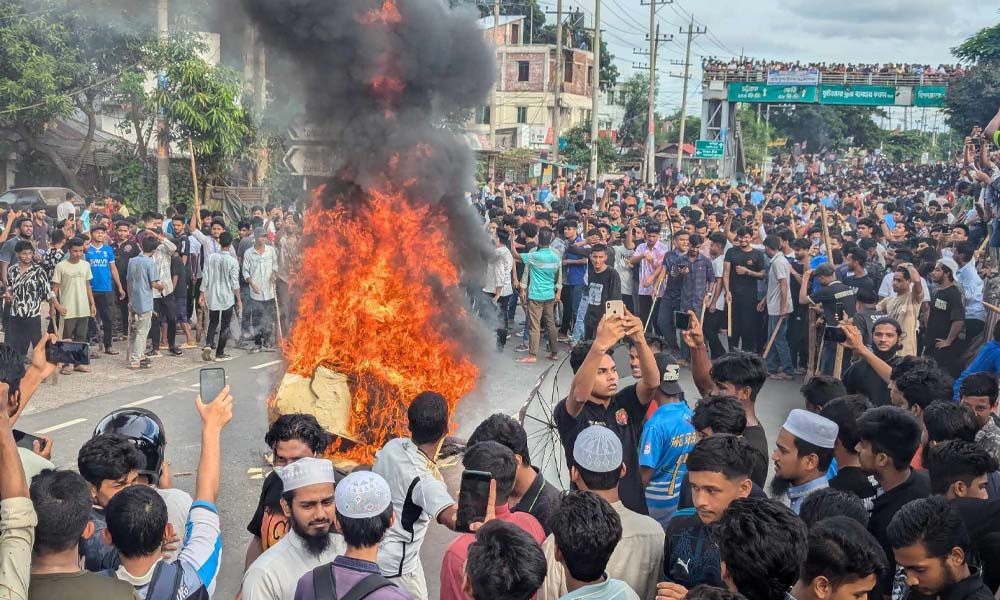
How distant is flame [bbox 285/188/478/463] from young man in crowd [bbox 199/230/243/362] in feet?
13.2

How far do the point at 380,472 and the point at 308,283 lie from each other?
4619 millimetres

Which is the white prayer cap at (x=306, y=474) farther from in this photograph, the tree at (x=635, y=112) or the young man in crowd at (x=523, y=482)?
the tree at (x=635, y=112)

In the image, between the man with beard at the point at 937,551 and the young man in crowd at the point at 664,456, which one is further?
the young man in crowd at the point at 664,456

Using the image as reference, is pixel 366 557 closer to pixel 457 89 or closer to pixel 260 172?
pixel 457 89

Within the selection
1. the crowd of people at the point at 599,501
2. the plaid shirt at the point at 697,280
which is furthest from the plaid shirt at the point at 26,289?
the plaid shirt at the point at 697,280

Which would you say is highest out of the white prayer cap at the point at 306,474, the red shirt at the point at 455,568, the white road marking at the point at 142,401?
the white prayer cap at the point at 306,474

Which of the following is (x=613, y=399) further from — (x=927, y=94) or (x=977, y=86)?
(x=927, y=94)

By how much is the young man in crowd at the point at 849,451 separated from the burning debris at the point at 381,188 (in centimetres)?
400

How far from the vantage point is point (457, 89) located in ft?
29.8

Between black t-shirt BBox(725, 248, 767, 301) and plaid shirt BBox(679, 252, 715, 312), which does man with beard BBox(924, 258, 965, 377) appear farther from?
plaid shirt BBox(679, 252, 715, 312)

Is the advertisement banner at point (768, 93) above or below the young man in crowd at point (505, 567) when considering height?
above

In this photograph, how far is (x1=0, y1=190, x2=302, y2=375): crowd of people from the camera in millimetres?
11367

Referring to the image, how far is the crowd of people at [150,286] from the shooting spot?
1137 centimetres

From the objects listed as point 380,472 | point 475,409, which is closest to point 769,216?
point 475,409
